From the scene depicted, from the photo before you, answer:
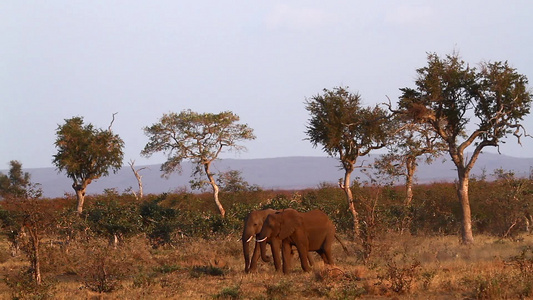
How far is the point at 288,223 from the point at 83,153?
70.4ft

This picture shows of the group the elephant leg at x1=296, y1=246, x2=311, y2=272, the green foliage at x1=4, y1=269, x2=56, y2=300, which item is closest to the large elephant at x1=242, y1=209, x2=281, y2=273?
the elephant leg at x1=296, y1=246, x2=311, y2=272

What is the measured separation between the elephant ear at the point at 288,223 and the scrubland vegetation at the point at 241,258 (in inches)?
45.1

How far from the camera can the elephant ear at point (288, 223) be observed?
17859 millimetres

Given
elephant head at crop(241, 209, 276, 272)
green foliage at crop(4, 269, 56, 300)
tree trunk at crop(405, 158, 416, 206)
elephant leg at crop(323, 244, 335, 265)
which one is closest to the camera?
green foliage at crop(4, 269, 56, 300)

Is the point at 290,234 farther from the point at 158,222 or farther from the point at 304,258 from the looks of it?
the point at 158,222

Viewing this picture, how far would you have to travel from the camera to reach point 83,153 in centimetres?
3616

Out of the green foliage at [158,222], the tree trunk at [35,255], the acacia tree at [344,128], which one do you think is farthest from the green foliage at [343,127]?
the tree trunk at [35,255]

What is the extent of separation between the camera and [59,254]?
66.9ft

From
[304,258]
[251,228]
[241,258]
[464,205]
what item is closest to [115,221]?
[241,258]

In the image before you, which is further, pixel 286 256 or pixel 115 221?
pixel 115 221

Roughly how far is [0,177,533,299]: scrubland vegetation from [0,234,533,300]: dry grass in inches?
1.2

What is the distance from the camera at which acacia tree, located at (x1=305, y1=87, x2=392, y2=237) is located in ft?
99.3

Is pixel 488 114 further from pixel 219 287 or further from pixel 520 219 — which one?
pixel 219 287

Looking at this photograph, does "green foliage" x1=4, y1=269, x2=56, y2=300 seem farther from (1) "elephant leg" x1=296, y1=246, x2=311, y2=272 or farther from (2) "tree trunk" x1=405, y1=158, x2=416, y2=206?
(2) "tree trunk" x1=405, y1=158, x2=416, y2=206
